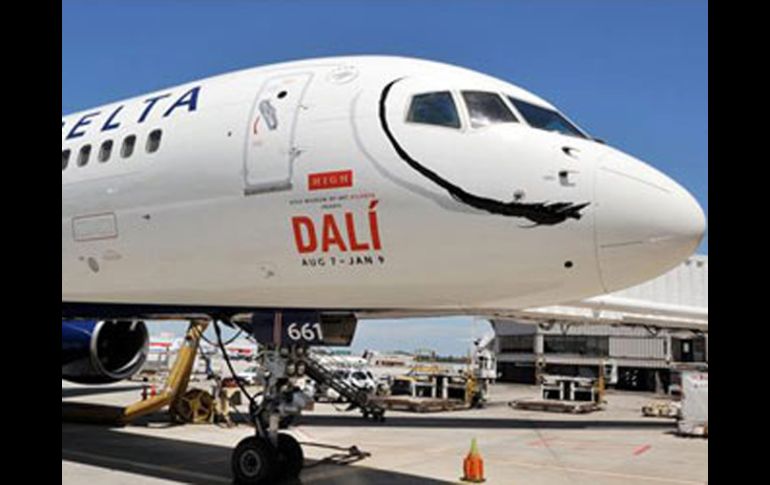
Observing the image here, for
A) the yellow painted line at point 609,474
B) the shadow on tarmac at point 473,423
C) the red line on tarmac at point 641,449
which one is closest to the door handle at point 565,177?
the yellow painted line at point 609,474

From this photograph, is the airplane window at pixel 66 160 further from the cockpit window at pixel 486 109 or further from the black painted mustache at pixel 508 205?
the cockpit window at pixel 486 109

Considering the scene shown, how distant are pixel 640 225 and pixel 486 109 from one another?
220 centimetres

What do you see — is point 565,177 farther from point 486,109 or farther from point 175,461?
point 175,461

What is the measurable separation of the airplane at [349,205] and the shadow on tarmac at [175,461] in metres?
1.24

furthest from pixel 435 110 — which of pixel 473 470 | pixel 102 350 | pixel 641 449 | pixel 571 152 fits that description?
pixel 102 350

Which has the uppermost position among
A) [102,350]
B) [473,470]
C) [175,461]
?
[102,350]

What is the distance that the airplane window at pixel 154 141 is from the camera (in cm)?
1018

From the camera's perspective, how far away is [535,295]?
8148mm

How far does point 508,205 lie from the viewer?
25.6 feet

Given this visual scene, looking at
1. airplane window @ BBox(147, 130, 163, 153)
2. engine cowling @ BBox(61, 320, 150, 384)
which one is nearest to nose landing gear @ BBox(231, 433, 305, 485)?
airplane window @ BBox(147, 130, 163, 153)

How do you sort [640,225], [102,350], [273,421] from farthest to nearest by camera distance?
1. [102,350]
2. [273,421]
3. [640,225]

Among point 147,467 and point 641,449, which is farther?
point 641,449
